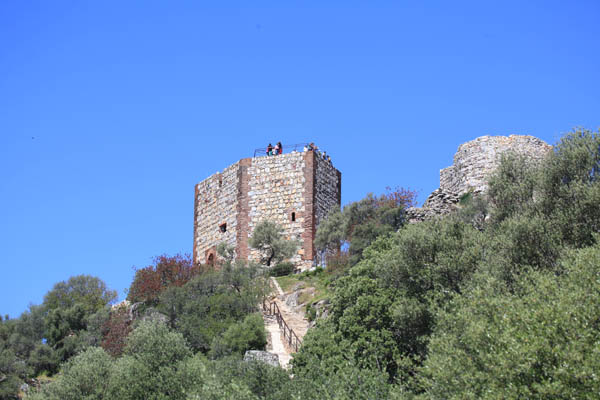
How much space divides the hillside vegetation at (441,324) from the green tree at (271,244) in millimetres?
7297

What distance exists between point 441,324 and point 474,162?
1569 cm

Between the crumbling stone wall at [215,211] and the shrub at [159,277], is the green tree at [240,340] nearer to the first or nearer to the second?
the shrub at [159,277]

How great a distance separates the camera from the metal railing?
24778 mm

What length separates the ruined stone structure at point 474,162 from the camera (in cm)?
3064

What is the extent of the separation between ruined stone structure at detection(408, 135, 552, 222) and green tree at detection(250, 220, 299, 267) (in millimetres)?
7502

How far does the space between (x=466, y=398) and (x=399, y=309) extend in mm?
5649

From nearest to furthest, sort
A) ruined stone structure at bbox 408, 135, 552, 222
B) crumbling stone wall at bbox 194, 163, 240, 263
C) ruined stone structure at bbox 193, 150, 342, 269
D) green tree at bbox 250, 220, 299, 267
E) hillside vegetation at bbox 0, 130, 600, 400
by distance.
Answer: hillside vegetation at bbox 0, 130, 600, 400, ruined stone structure at bbox 408, 135, 552, 222, green tree at bbox 250, 220, 299, 267, ruined stone structure at bbox 193, 150, 342, 269, crumbling stone wall at bbox 194, 163, 240, 263

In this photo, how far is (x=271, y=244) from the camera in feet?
119

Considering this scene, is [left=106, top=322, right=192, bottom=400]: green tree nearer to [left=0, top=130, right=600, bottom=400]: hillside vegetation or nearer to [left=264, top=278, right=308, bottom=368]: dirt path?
[left=0, top=130, right=600, bottom=400]: hillside vegetation

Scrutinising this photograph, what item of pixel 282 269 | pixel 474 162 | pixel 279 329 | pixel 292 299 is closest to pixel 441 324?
pixel 279 329

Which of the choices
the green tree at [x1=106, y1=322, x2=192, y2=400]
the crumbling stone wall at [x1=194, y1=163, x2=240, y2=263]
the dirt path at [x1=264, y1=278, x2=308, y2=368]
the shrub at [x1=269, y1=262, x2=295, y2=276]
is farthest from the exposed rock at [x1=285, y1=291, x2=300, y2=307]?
the crumbling stone wall at [x1=194, y1=163, x2=240, y2=263]

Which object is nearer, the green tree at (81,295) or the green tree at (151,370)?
the green tree at (151,370)

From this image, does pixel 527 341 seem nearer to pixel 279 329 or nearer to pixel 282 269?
pixel 279 329

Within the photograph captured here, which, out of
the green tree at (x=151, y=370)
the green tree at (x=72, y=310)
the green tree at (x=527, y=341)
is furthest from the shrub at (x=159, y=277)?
the green tree at (x=527, y=341)
